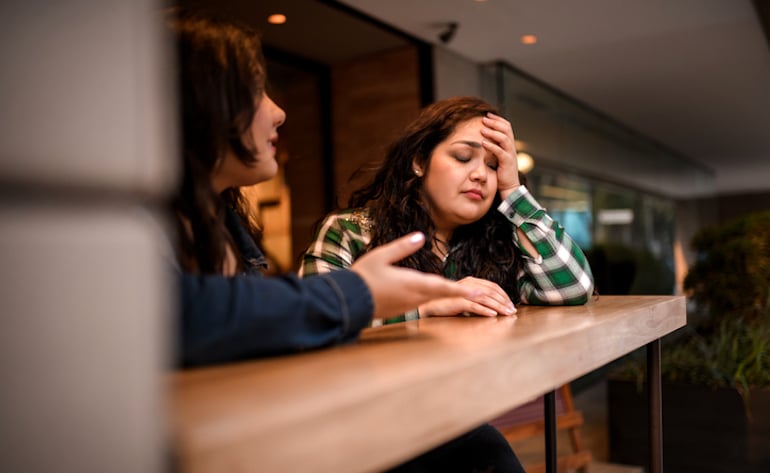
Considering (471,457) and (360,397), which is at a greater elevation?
(360,397)

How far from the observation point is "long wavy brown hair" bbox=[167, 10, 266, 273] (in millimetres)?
706

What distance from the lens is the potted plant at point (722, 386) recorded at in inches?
108

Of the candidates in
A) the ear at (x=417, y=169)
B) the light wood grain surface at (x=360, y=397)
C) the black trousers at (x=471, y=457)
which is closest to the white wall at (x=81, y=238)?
the light wood grain surface at (x=360, y=397)

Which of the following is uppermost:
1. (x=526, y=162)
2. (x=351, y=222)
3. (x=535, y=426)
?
(x=526, y=162)

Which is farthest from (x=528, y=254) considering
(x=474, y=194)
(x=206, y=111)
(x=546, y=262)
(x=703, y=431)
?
(x=703, y=431)

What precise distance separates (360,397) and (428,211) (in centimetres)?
109

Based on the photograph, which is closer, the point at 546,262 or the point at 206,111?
the point at 206,111

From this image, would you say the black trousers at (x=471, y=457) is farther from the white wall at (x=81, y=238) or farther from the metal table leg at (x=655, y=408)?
the white wall at (x=81, y=238)

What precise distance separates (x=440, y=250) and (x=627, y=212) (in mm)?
5354

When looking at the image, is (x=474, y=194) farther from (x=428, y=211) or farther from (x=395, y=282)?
(x=395, y=282)

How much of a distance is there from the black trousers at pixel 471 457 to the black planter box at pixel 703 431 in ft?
7.03

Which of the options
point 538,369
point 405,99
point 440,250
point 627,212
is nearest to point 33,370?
point 538,369

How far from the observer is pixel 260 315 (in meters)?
0.55

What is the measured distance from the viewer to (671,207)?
8.17m
